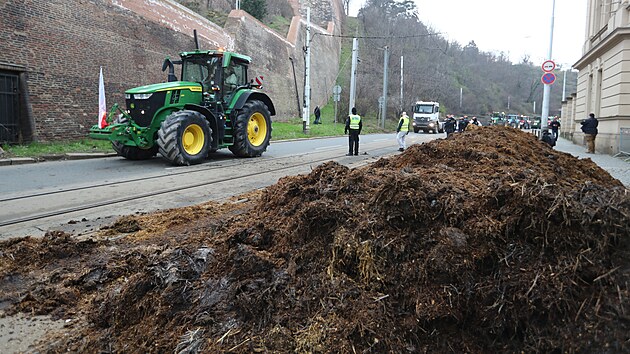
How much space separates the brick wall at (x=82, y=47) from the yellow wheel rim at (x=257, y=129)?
707 centimetres

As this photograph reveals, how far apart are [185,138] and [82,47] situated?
8633mm

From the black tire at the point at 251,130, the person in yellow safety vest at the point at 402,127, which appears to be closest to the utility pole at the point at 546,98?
the person in yellow safety vest at the point at 402,127

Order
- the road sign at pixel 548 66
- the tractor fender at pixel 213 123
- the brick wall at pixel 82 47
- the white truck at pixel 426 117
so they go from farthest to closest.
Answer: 1. the white truck at pixel 426 117
2. the road sign at pixel 548 66
3. the brick wall at pixel 82 47
4. the tractor fender at pixel 213 123

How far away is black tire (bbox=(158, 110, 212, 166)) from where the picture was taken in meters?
12.1

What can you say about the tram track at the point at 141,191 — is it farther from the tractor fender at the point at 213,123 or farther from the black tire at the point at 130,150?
the black tire at the point at 130,150

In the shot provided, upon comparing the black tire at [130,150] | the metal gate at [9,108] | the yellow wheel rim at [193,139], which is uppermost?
the metal gate at [9,108]

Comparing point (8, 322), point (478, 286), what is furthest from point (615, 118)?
point (8, 322)

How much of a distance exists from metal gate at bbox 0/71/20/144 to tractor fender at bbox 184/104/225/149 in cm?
655

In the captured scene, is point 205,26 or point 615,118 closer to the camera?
point 615,118

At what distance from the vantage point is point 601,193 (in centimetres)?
341

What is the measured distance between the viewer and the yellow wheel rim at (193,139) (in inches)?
509

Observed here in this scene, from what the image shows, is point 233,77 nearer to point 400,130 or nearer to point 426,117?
point 400,130

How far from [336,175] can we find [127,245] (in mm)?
2534

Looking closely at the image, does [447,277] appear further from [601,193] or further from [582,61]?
[582,61]
